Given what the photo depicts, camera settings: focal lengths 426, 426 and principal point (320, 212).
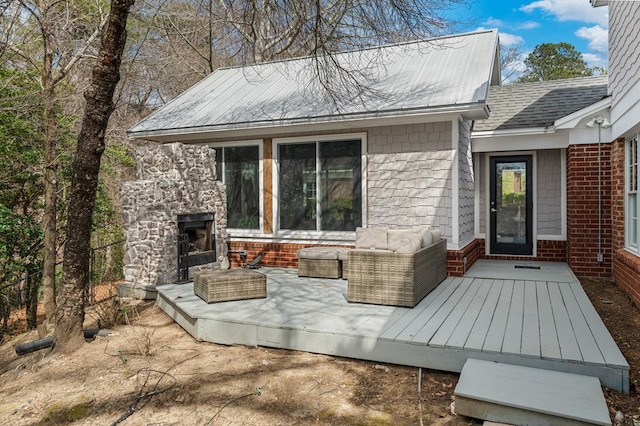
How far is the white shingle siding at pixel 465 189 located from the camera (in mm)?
6512

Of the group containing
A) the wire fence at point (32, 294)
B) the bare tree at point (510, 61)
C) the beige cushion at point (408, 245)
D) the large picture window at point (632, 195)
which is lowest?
the wire fence at point (32, 294)

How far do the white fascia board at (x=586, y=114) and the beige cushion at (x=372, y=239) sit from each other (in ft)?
12.7

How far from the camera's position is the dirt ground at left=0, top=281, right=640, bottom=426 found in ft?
9.14

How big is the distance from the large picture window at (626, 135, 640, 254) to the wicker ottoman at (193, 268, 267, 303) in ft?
15.0

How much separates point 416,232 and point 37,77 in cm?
687

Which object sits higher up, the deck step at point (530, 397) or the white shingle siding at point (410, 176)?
the white shingle siding at point (410, 176)

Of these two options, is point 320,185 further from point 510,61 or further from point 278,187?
point 510,61

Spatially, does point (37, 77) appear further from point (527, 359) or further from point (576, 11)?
point (576, 11)

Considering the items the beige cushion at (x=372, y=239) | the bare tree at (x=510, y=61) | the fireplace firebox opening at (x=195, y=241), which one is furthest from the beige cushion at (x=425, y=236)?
the bare tree at (x=510, y=61)

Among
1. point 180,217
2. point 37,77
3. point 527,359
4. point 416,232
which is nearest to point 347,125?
point 416,232

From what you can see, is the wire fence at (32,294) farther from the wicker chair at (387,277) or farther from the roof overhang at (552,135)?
the roof overhang at (552,135)

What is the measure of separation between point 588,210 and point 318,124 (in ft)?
14.6

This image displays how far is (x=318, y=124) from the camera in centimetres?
675

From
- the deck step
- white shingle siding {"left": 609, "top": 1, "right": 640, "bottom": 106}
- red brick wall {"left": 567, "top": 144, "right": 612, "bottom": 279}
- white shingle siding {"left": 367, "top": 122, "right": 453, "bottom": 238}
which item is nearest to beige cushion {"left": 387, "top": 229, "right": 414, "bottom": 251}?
white shingle siding {"left": 367, "top": 122, "right": 453, "bottom": 238}
